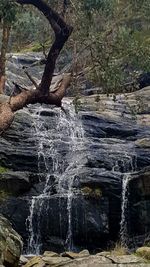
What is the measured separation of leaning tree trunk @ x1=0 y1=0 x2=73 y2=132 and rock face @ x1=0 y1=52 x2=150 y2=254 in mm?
1881

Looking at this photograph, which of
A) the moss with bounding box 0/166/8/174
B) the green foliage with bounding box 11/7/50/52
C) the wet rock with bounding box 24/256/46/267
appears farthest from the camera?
the moss with bounding box 0/166/8/174

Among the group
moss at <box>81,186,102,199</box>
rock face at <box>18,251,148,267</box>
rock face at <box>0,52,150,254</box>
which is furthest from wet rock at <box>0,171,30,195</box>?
rock face at <box>18,251,148,267</box>

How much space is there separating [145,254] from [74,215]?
5762 mm

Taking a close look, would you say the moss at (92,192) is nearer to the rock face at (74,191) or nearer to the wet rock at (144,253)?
the rock face at (74,191)

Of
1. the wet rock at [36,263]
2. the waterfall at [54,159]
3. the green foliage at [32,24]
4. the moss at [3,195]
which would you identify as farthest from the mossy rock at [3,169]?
the wet rock at [36,263]

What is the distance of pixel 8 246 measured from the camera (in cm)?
1280

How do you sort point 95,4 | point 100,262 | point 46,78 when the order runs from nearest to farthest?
point 100,262, point 95,4, point 46,78

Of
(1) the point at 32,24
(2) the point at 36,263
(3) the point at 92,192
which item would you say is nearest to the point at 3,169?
(3) the point at 92,192

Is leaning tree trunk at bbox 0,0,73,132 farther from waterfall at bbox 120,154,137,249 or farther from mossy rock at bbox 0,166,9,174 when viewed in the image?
waterfall at bbox 120,154,137,249

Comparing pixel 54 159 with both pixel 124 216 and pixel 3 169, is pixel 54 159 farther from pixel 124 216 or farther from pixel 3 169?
pixel 124 216

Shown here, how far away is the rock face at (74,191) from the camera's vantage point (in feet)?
66.5

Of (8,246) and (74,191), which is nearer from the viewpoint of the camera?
(8,246)

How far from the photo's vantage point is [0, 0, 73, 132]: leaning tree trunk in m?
15.7

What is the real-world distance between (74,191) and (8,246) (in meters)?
8.38
